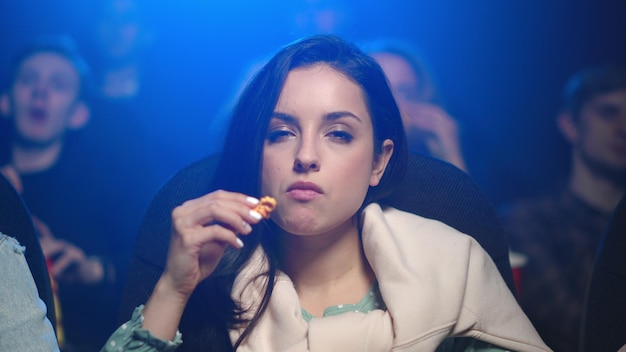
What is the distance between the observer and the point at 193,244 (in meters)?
0.98

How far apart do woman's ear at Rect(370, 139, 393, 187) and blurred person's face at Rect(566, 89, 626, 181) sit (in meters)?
1.98

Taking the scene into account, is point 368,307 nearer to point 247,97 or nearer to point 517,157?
point 247,97

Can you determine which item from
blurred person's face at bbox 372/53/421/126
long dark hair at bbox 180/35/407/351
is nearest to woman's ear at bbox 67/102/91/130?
blurred person's face at bbox 372/53/421/126

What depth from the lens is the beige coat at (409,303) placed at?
3.45 ft

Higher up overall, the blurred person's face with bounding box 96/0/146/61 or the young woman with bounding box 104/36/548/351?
the blurred person's face with bounding box 96/0/146/61

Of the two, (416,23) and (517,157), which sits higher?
(416,23)

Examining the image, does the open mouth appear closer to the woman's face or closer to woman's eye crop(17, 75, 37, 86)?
woman's eye crop(17, 75, 37, 86)

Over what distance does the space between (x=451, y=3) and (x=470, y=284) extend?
7.16 feet

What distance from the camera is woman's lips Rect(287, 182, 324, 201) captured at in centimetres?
105

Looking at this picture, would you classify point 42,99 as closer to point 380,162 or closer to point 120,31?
point 120,31

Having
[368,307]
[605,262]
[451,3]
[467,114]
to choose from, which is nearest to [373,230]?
[368,307]

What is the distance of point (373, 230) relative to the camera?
1182 millimetres

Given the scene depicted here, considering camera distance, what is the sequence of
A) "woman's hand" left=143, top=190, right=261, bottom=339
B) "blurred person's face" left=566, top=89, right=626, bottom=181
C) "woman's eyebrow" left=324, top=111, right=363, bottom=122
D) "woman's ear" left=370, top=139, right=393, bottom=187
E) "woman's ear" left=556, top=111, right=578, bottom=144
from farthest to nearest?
"woman's ear" left=556, top=111, right=578, bottom=144, "blurred person's face" left=566, top=89, right=626, bottom=181, "woman's ear" left=370, top=139, right=393, bottom=187, "woman's eyebrow" left=324, top=111, right=363, bottom=122, "woman's hand" left=143, top=190, right=261, bottom=339

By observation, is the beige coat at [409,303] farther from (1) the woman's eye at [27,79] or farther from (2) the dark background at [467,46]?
(1) the woman's eye at [27,79]
